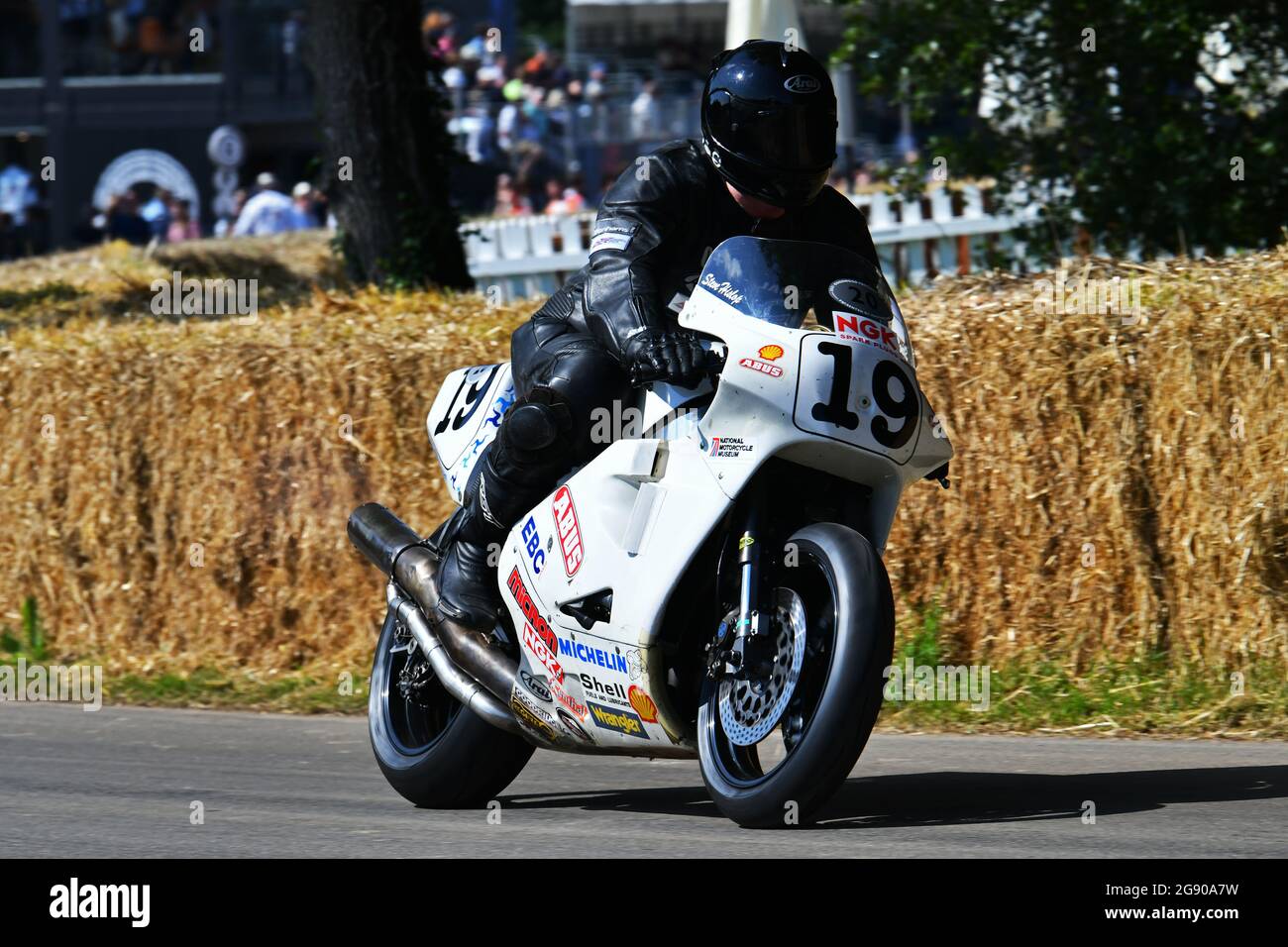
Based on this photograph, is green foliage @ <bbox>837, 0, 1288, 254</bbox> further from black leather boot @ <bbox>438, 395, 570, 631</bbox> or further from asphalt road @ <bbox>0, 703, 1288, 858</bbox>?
black leather boot @ <bbox>438, 395, 570, 631</bbox>

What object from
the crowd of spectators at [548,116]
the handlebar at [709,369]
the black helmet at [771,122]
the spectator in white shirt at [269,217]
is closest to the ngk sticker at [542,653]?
the handlebar at [709,369]

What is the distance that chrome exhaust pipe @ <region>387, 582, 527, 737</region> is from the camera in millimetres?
5162

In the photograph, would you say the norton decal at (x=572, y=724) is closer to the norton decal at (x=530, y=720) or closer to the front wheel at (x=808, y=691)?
the norton decal at (x=530, y=720)

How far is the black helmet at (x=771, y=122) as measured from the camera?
4766 mm

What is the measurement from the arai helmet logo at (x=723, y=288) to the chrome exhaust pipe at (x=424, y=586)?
1226 millimetres

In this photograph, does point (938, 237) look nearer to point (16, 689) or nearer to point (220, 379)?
point (220, 379)

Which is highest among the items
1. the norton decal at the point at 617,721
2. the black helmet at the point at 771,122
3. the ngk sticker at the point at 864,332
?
the black helmet at the point at 771,122

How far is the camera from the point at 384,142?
11.7 meters

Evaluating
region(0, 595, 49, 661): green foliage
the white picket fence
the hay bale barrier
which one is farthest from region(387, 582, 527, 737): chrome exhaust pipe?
region(0, 595, 49, 661): green foliage

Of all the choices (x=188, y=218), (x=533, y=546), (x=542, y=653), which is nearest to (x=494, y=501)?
(x=533, y=546)

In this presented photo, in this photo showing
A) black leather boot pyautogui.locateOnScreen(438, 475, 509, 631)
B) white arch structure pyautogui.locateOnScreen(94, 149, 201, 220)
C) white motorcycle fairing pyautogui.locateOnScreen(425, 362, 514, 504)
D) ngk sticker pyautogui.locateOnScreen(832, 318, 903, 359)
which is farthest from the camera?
white arch structure pyautogui.locateOnScreen(94, 149, 201, 220)

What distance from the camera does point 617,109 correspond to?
2486 cm

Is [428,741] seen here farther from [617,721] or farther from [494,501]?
[617,721]

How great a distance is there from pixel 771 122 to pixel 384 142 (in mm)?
7281
